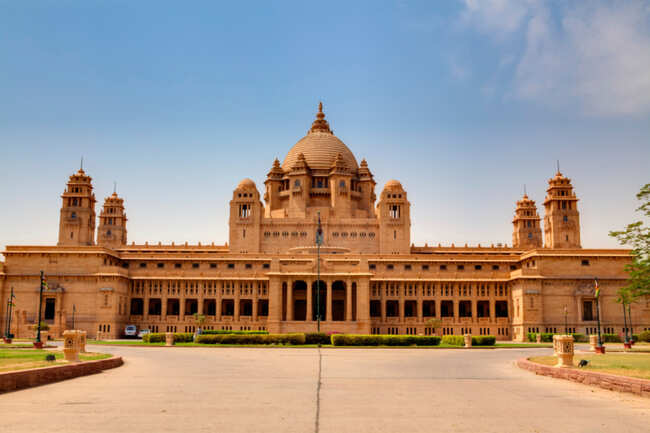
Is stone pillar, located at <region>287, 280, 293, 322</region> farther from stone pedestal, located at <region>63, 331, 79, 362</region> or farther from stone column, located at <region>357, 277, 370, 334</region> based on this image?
stone pedestal, located at <region>63, 331, 79, 362</region>

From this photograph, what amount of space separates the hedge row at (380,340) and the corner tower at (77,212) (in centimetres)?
7367

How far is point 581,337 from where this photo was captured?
7231cm

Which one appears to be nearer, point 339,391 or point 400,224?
point 339,391

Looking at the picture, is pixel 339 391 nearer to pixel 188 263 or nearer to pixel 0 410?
pixel 0 410

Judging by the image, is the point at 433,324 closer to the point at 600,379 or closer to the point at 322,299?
the point at 322,299

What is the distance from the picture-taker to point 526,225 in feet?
422

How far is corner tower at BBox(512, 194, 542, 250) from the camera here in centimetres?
12744

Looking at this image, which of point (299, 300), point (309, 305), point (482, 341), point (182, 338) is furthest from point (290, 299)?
point (482, 341)

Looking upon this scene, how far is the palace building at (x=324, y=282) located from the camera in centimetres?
8188

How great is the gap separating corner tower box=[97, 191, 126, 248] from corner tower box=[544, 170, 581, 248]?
81.6 metres

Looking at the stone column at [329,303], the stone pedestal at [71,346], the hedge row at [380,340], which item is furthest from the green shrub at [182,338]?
the stone pedestal at [71,346]

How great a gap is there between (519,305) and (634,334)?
13943mm

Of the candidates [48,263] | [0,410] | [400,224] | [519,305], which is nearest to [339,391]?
[0,410]

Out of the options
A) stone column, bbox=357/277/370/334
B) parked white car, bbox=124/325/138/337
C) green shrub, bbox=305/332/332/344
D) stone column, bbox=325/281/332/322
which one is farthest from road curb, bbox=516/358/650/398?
parked white car, bbox=124/325/138/337
